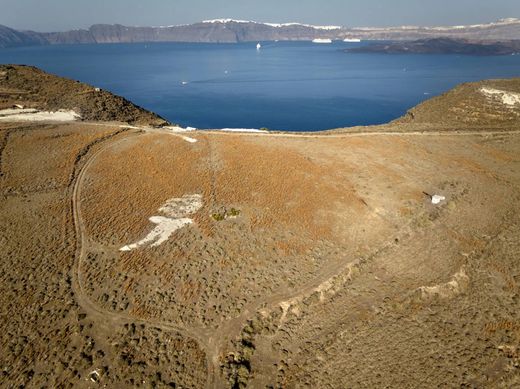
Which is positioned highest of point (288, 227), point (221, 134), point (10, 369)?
point (221, 134)

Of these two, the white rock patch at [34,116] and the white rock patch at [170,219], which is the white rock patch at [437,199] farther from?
the white rock patch at [34,116]

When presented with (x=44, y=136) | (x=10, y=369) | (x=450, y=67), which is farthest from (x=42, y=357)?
(x=450, y=67)

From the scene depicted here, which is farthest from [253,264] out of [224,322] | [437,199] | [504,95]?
[504,95]

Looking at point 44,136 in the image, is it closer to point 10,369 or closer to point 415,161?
point 10,369

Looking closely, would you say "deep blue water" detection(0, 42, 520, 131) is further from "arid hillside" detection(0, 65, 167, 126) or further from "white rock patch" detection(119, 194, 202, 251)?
"white rock patch" detection(119, 194, 202, 251)

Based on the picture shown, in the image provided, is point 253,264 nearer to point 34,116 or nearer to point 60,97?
point 34,116

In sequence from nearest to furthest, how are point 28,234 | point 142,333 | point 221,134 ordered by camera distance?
point 142,333 < point 28,234 < point 221,134
